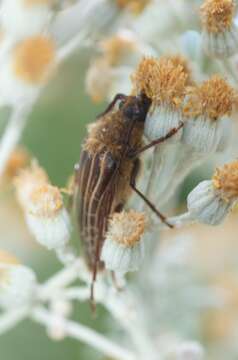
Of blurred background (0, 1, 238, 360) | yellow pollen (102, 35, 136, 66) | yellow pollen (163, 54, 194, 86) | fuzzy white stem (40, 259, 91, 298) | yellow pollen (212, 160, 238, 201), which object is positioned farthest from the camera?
blurred background (0, 1, 238, 360)

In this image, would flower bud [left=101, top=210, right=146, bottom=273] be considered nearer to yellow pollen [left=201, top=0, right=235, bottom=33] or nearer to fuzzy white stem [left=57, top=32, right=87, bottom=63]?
yellow pollen [left=201, top=0, right=235, bottom=33]

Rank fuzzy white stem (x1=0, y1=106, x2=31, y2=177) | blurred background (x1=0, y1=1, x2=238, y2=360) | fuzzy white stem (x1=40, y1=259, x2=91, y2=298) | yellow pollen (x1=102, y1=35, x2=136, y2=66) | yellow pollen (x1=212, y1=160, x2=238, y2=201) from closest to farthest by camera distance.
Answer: yellow pollen (x1=212, y1=160, x2=238, y2=201), fuzzy white stem (x1=40, y1=259, x2=91, y2=298), fuzzy white stem (x1=0, y1=106, x2=31, y2=177), yellow pollen (x1=102, y1=35, x2=136, y2=66), blurred background (x1=0, y1=1, x2=238, y2=360)

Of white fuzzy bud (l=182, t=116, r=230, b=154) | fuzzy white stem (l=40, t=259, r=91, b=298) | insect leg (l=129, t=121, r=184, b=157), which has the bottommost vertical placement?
fuzzy white stem (l=40, t=259, r=91, b=298)

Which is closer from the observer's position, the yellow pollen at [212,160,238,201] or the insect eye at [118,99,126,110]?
the yellow pollen at [212,160,238,201]

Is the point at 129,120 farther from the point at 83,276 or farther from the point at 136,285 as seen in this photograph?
the point at 136,285

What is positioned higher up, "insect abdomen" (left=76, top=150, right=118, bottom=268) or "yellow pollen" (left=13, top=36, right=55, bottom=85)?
"yellow pollen" (left=13, top=36, right=55, bottom=85)

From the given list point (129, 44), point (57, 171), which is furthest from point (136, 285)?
point (57, 171)

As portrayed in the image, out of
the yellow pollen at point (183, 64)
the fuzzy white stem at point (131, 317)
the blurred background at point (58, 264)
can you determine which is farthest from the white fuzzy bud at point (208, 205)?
the blurred background at point (58, 264)

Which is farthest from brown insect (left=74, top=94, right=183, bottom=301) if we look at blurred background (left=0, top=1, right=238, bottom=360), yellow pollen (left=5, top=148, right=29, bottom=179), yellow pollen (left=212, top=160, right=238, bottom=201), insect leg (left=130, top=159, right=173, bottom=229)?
blurred background (left=0, top=1, right=238, bottom=360)
